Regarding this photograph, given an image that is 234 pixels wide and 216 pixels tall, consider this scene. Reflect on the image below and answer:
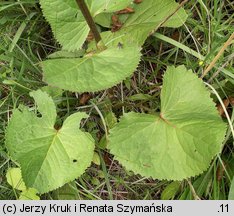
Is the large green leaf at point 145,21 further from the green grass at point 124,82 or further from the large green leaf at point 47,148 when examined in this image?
the large green leaf at point 47,148

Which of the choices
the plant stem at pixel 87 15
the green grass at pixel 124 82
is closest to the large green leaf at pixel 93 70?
the plant stem at pixel 87 15

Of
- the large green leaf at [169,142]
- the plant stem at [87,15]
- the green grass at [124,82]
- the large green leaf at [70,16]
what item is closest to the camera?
the plant stem at [87,15]

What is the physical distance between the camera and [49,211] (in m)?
1.53

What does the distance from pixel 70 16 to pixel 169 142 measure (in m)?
0.55

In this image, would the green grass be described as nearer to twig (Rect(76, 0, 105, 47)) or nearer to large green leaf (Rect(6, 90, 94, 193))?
large green leaf (Rect(6, 90, 94, 193))

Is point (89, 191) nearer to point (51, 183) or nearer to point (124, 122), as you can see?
point (51, 183)

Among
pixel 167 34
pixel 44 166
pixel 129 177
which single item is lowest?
pixel 129 177

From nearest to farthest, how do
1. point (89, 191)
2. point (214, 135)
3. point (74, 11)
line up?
point (214, 135), point (74, 11), point (89, 191)

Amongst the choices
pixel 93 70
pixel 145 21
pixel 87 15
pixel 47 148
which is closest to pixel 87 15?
pixel 87 15

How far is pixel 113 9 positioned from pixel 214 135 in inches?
21.3

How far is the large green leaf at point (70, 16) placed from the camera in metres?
1.46

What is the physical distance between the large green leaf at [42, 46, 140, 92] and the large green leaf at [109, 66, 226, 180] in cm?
16

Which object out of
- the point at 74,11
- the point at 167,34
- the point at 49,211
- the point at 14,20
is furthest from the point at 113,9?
the point at 49,211

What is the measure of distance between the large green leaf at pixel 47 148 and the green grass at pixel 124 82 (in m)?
0.16
